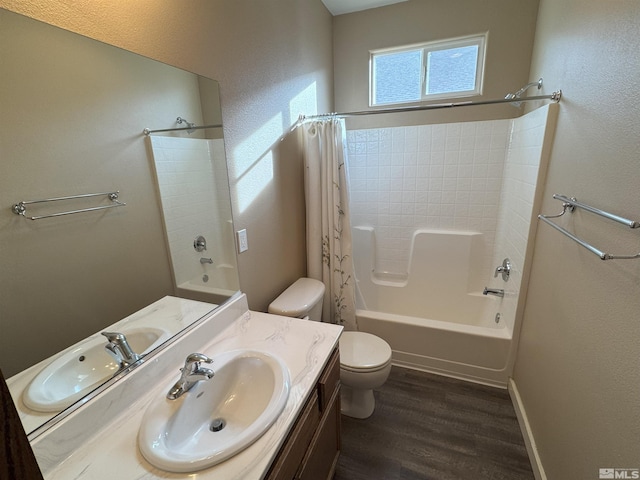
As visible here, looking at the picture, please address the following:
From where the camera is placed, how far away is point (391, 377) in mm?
2184

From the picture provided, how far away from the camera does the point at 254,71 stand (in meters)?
1.53

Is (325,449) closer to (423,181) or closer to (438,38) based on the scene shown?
(423,181)

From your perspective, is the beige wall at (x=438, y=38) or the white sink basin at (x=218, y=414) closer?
the white sink basin at (x=218, y=414)

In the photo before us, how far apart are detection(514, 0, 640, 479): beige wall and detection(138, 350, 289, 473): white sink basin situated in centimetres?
105

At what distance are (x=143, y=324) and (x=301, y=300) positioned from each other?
926mm

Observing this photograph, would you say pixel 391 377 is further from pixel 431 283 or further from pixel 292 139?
pixel 292 139

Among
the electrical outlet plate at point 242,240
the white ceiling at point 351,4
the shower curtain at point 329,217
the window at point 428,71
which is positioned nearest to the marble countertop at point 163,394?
the electrical outlet plate at point 242,240

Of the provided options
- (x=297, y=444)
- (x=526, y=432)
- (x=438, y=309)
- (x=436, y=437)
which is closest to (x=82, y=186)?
(x=297, y=444)

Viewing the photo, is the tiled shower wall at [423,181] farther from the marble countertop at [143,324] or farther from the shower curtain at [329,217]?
the marble countertop at [143,324]

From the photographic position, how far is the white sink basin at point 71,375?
76 cm

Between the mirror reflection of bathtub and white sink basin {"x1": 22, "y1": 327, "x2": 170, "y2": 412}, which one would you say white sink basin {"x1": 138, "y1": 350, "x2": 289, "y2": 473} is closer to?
white sink basin {"x1": 22, "y1": 327, "x2": 170, "y2": 412}

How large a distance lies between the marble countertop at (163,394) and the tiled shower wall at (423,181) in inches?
62.9

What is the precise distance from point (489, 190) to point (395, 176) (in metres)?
0.76

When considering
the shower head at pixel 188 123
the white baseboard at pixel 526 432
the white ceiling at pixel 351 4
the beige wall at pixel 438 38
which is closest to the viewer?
the shower head at pixel 188 123
